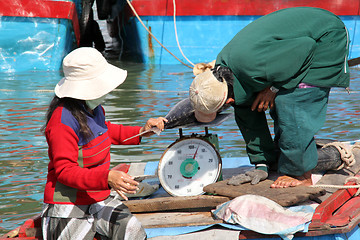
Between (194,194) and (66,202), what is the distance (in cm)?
A: 89

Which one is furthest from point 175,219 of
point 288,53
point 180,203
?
point 288,53

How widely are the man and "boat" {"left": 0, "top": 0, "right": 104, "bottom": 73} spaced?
28.5ft

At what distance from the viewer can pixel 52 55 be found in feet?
37.8

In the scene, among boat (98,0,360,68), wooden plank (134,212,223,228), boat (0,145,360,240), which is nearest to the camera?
boat (0,145,360,240)

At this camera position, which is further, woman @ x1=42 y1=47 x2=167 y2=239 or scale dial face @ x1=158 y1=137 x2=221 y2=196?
scale dial face @ x1=158 y1=137 x2=221 y2=196

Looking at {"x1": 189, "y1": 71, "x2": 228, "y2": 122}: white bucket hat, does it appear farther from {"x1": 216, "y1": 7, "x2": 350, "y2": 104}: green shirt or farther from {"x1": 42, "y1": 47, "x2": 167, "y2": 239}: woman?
{"x1": 42, "y1": 47, "x2": 167, "y2": 239}: woman

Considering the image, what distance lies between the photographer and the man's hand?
3145 millimetres

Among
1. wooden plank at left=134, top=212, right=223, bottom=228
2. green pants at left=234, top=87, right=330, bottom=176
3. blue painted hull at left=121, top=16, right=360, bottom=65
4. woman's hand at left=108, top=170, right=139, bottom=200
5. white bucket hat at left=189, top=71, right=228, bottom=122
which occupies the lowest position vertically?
blue painted hull at left=121, top=16, right=360, bottom=65

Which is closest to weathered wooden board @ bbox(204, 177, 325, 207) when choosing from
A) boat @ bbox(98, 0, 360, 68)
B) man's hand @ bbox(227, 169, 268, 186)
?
man's hand @ bbox(227, 169, 268, 186)

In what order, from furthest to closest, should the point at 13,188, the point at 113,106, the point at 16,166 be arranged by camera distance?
the point at 113,106 → the point at 16,166 → the point at 13,188

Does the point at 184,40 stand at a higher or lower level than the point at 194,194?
lower

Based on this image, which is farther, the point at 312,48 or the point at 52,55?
the point at 52,55

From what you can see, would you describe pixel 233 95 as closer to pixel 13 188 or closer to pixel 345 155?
pixel 345 155

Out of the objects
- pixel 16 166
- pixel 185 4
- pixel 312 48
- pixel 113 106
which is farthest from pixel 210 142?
pixel 185 4
